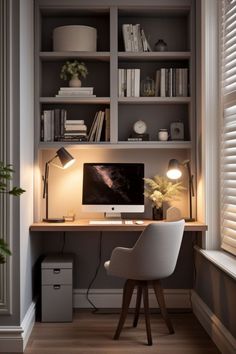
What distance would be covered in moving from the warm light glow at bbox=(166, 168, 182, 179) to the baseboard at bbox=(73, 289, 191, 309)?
1.05 metres

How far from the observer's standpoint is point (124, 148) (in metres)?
4.09

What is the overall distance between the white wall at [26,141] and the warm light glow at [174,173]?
1.11 metres

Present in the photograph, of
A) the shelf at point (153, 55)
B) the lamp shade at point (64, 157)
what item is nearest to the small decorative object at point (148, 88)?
the shelf at point (153, 55)

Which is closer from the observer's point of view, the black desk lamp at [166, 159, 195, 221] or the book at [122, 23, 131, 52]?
the black desk lamp at [166, 159, 195, 221]

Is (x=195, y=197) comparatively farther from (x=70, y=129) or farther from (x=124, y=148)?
(x=70, y=129)

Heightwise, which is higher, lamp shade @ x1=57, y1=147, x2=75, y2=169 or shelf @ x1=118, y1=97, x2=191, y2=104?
shelf @ x1=118, y1=97, x2=191, y2=104

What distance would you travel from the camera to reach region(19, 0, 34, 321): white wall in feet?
10.9

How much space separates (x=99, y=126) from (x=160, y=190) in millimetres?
741

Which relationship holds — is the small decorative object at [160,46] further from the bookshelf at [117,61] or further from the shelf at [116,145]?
the shelf at [116,145]

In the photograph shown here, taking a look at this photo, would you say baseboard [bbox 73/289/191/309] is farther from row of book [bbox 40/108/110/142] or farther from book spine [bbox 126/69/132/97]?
book spine [bbox 126/69/132/97]

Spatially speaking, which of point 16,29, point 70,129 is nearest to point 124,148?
point 70,129

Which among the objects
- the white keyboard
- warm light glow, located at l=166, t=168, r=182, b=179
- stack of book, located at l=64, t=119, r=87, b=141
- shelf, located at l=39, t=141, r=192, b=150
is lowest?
the white keyboard

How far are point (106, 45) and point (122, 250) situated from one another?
1.91 meters

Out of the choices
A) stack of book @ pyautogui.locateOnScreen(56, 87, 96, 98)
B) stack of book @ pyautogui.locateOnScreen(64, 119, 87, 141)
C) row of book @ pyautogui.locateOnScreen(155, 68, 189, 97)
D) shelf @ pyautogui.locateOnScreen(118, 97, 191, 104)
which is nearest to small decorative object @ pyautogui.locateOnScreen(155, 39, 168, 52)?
row of book @ pyautogui.locateOnScreen(155, 68, 189, 97)
